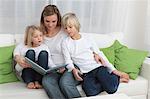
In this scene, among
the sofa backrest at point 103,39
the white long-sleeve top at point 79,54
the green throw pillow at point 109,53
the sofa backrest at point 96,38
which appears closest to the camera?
the white long-sleeve top at point 79,54

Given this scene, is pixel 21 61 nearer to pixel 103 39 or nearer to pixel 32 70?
pixel 32 70

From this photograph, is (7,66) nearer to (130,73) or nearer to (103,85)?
(103,85)

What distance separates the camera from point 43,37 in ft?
8.08

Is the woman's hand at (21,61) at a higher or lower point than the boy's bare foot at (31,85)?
higher

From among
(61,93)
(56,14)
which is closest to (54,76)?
(61,93)

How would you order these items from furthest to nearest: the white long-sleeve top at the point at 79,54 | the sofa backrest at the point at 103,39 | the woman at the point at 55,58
A: the sofa backrest at the point at 103,39 < the white long-sleeve top at the point at 79,54 < the woman at the point at 55,58

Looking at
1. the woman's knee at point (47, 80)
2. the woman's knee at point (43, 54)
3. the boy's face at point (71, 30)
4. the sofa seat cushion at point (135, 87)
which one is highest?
the boy's face at point (71, 30)

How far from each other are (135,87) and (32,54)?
992 millimetres

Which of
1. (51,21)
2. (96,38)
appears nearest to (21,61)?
(51,21)

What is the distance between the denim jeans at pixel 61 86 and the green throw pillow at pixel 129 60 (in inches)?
22.4

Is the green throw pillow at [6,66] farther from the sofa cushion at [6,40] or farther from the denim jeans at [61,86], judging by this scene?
the denim jeans at [61,86]

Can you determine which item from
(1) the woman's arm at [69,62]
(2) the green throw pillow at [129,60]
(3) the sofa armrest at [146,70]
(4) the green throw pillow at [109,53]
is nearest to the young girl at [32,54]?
(1) the woman's arm at [69,62]

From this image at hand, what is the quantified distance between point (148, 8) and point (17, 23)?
1.63m

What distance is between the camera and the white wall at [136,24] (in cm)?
337
